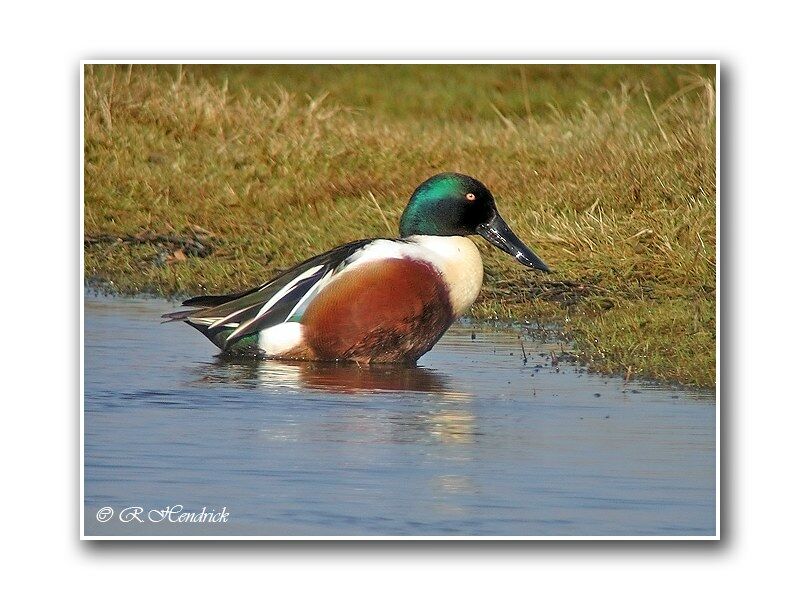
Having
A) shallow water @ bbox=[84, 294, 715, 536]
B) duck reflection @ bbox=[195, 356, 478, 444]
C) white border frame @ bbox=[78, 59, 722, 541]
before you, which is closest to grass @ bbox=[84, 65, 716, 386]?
white border frame @ bbox=[78, 59, 722, 541]

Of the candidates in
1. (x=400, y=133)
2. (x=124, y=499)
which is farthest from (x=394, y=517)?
(x=400, y=133)

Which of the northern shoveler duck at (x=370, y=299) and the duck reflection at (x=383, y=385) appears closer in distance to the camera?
the duck reflection at (x=383, y=385)

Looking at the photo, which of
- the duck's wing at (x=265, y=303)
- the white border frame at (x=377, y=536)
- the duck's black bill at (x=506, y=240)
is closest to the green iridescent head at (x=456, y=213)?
the duck's black bill at (x=506, y=240)

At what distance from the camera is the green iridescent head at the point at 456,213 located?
30.4 feet

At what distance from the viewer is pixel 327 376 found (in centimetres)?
903

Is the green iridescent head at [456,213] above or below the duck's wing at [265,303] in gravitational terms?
above

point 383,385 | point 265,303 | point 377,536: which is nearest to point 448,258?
point 383,385

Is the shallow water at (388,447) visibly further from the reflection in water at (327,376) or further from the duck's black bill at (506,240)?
the duck's black bill at (506,240)

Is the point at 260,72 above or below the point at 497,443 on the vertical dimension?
above

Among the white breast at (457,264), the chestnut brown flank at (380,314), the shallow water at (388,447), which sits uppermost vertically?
the white breast at (457,264)
